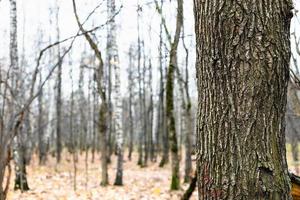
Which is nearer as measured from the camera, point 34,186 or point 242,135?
point 242,135

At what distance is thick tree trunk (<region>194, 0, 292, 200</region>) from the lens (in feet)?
8.38

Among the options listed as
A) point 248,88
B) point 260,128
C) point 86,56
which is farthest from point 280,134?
point 86,56

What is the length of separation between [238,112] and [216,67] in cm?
29

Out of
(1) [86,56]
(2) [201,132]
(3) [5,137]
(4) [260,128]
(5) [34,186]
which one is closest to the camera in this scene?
(4) [260,128]

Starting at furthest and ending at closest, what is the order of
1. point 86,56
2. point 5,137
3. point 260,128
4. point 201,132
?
point 86,56
point 5,137
point 201,132
point 260,128

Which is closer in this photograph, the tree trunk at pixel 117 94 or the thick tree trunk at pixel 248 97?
the thick tree trunk at pixel 248 97

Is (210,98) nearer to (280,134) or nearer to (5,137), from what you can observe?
(280,134)

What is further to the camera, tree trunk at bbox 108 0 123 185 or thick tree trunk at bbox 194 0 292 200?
tree trunk at bbox 108 0 123 185

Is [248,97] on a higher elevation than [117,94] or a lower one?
lower

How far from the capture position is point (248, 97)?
2562mm

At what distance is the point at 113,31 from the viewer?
1619 cm

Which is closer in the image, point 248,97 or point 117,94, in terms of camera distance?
point 248,97

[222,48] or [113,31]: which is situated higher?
[113,31]

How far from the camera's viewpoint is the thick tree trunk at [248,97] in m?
2.55
